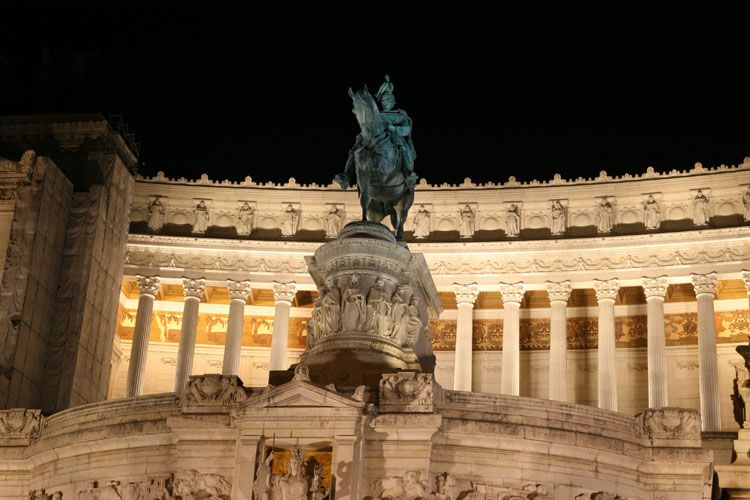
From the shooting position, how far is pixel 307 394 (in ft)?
89.3

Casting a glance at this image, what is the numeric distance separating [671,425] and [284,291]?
39.3 m

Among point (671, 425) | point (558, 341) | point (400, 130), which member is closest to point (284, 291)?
point (558, 341)

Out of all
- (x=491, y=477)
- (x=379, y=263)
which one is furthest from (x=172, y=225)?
(x=491, y=477)

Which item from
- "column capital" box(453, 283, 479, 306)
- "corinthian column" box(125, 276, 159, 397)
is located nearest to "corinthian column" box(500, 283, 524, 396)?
"column capital" box(453, 283, 479, 306)

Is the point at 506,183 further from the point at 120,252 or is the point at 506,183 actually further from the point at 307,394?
the point at 307,394

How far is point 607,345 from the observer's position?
2437 inches

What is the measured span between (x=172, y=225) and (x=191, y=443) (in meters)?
40.9

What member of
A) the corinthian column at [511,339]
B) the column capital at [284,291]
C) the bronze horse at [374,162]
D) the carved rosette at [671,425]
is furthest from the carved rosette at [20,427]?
the column capital at [284,291]

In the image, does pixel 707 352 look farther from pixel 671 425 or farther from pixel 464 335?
pixel 671 425

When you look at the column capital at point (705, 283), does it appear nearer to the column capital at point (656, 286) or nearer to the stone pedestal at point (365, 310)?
the column capital at point (656, 286)

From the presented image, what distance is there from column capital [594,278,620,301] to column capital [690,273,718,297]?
3.79 metres

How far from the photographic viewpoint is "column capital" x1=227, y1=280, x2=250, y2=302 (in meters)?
66.1

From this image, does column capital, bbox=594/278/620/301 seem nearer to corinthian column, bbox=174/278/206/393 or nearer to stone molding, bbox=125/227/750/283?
stone molding, bbox=125/227/750/283

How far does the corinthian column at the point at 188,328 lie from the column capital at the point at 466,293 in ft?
42.4
